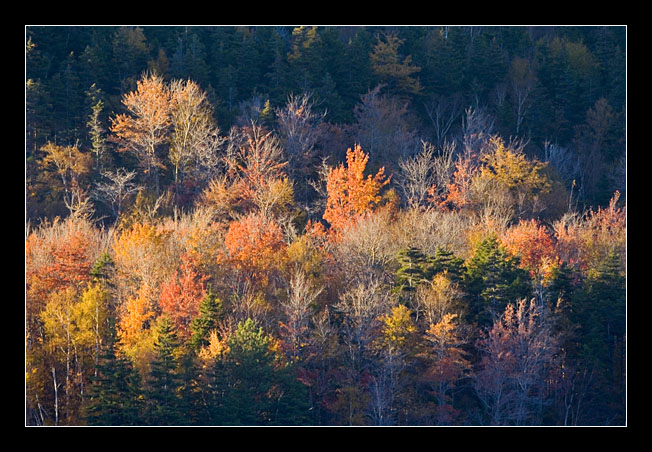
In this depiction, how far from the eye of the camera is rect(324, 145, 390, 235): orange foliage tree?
63.4 metres

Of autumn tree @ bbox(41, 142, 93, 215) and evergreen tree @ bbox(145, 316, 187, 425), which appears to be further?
autumn tree @ bbox(41, 142, 93, 215)

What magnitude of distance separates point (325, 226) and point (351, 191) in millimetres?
2740

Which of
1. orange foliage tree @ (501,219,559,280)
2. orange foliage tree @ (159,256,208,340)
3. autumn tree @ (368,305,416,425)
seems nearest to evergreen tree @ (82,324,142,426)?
orange foliage tree @ (159,256,208,340)

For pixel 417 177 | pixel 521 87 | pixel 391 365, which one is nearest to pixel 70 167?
pixel 417 177

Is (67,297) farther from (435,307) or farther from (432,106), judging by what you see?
(432,106)

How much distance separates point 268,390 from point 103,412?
20.4 ft

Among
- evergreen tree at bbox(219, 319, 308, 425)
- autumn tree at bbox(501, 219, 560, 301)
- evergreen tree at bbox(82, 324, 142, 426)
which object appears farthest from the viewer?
autumn tree at bbox(501, 219, 560, 301)

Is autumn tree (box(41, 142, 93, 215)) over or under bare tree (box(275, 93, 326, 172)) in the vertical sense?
under

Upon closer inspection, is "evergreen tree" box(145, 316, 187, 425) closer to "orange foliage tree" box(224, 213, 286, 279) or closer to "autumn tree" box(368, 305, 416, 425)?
"autumn tree" box(368, 305, 416, 425)

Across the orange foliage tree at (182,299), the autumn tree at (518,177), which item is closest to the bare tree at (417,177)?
the autumn tree at (518,177)

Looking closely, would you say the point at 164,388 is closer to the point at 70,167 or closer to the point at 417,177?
the point at 70,167

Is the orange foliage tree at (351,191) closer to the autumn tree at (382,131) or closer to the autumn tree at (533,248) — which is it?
the autumn tree at (382,131)

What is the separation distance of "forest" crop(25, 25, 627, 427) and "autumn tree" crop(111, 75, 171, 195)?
20 cm

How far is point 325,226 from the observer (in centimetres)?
6381
